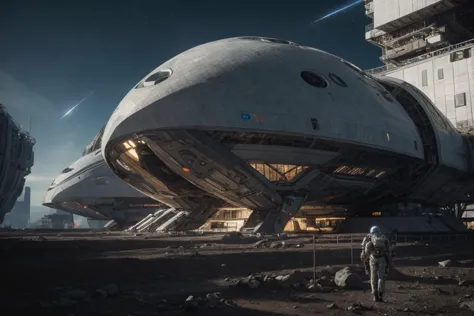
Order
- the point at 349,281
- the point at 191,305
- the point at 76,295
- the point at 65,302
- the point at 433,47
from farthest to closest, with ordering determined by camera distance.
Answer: the point at 433,47
the point at 349,281
the point at 76,295
the point at 65,302
the point at 191,305

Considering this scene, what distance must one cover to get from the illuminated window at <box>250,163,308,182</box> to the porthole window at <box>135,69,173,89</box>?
420 inches

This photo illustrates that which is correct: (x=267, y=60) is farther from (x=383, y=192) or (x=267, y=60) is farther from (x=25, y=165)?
(x=25, y=165)

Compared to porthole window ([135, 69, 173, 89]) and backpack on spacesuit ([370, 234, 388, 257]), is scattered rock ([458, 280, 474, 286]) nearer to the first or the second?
backpack on spacesuit ([370, 234, 388, 257])

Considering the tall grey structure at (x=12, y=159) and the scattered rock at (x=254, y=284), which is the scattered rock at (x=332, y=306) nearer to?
the scattered rock at (x=254, y=284)

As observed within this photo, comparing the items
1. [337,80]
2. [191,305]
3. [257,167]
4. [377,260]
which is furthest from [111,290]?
[337,80]

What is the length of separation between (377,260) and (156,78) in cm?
2650

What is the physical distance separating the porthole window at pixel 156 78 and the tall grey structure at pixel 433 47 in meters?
50.2

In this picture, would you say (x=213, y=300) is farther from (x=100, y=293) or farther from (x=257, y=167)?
(x=257, y=167)

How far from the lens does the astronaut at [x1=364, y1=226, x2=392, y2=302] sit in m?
9.68

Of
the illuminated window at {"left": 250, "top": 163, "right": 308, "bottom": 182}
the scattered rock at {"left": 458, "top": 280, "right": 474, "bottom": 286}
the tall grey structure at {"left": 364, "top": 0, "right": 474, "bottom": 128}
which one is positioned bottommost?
the scattered rock at {"left": 458, "top": 280, "right": 474, "bottom": 286}

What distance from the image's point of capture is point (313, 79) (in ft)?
113

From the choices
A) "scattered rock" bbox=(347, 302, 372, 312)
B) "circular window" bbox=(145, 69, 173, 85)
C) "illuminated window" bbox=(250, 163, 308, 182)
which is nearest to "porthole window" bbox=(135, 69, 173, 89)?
"circular window" bbox=(145, 69, 173, 85)

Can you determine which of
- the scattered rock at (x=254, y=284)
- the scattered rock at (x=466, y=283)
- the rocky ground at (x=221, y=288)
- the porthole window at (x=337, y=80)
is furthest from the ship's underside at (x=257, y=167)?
the scattered rock at (x=466, y=283)

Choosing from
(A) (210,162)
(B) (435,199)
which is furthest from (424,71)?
(A) (210,162)
